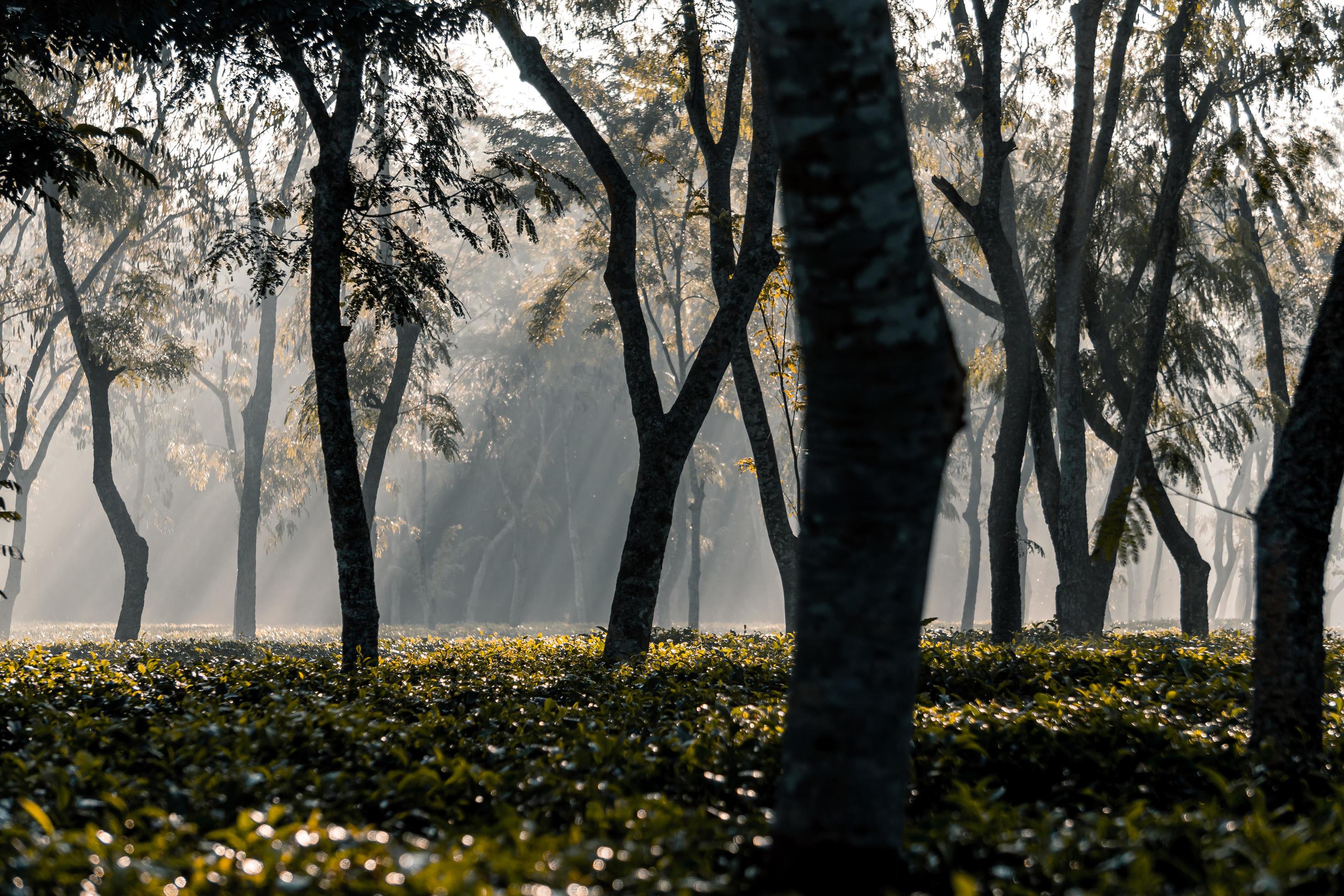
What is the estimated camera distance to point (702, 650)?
10000 mm

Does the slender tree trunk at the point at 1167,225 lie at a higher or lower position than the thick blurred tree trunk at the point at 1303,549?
higher

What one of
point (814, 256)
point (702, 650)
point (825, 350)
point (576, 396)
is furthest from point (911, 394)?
point (576, 396)

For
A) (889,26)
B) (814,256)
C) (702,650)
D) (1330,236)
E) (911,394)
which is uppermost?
(1330,236)

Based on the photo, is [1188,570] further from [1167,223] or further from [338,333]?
[338,333]

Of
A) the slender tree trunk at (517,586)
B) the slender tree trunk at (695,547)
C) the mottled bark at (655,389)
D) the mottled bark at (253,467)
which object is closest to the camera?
the mottled bark at (655,389)

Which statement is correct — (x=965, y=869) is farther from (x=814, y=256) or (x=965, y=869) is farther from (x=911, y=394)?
(x=814, y=256)

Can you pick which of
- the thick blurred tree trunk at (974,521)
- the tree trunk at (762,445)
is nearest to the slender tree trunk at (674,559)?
the thick blurred tree trunk at (974,521)

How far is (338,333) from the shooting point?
338 inches

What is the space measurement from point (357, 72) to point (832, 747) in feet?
25.5

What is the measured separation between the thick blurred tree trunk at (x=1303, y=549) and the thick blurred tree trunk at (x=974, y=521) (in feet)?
72.5

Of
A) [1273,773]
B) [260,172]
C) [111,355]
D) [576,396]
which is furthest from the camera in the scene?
[576,396]

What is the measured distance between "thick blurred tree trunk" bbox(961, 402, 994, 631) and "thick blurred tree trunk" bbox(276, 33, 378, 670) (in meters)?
20.3

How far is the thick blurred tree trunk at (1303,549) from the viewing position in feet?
15.5

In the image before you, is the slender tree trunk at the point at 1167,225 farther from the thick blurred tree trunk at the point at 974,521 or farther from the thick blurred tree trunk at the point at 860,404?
the thick blurred tree trunk at the point at 974,521
